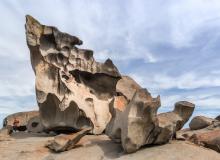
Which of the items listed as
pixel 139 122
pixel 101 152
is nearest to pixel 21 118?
pixel 101 152

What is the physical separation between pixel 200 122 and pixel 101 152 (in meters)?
12.2

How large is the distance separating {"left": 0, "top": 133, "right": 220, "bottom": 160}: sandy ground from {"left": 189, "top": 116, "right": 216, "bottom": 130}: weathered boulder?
33.7ft

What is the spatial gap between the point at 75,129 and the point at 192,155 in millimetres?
7187

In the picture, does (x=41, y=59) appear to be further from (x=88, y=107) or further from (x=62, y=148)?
(x=62, y=148)

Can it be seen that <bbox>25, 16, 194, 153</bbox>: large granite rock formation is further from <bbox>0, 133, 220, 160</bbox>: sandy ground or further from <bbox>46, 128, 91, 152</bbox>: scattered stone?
<bbox>46, 128, 91, 152</bbox>: scattered stone

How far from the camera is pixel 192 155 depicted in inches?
523

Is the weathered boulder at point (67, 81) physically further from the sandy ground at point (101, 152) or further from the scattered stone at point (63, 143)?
the scattered stone at point (63, 143)

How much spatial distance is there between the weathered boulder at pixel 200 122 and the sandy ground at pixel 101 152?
10.3 m

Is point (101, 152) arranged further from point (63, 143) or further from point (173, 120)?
point (173, 120)

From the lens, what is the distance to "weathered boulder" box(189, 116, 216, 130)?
24.9 metres

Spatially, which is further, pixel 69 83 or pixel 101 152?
pixel 69 83

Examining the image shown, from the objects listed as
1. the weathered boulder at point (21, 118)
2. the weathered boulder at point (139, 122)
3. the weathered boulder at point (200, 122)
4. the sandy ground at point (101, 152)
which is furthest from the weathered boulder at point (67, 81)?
the weathered boulder at point (200, 122)

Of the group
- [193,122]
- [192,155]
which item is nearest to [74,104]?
[192,155]

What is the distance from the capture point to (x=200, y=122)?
82.6 ft
